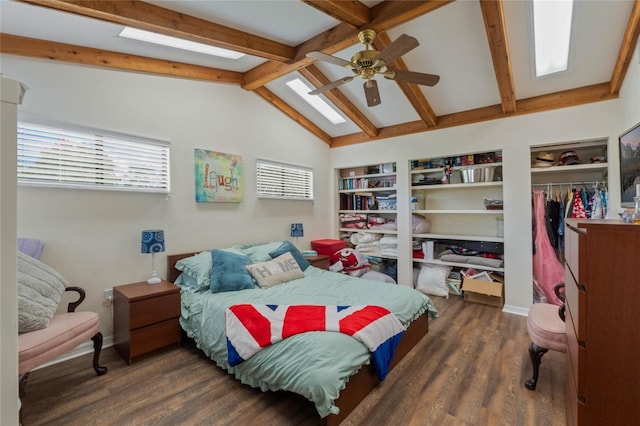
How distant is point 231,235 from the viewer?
381 centimetres

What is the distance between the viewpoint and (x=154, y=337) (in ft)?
8.40

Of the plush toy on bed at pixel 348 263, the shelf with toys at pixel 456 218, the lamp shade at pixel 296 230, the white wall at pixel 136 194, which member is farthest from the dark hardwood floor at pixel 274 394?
the lamp shade at pixel 296 230

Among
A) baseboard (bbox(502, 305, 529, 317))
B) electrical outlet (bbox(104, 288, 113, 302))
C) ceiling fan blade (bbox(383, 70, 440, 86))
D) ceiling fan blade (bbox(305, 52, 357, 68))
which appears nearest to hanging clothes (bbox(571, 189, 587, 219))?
baseboard (bbox(502, 305, 529, 317))

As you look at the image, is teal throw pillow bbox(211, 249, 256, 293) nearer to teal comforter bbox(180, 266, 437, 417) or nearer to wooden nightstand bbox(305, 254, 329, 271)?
teal comforter bbox(180, 266, 437, 417)

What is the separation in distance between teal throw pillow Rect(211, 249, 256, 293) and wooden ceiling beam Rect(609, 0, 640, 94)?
3998 mm

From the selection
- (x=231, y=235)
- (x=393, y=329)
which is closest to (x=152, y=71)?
(x=231, y=235)

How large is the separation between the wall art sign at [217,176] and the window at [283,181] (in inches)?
15.3

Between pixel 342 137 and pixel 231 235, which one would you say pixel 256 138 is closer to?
pixel 231 235

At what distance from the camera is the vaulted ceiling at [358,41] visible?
2.26 meters

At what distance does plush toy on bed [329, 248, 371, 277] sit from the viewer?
4.59 m

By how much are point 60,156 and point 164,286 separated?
149 cm

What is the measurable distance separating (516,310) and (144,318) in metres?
4.22

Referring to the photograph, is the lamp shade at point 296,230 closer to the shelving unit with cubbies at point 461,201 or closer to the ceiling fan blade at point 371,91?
the shelving unit with cubbies at point 461,201

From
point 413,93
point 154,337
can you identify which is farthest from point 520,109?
point 154,337
